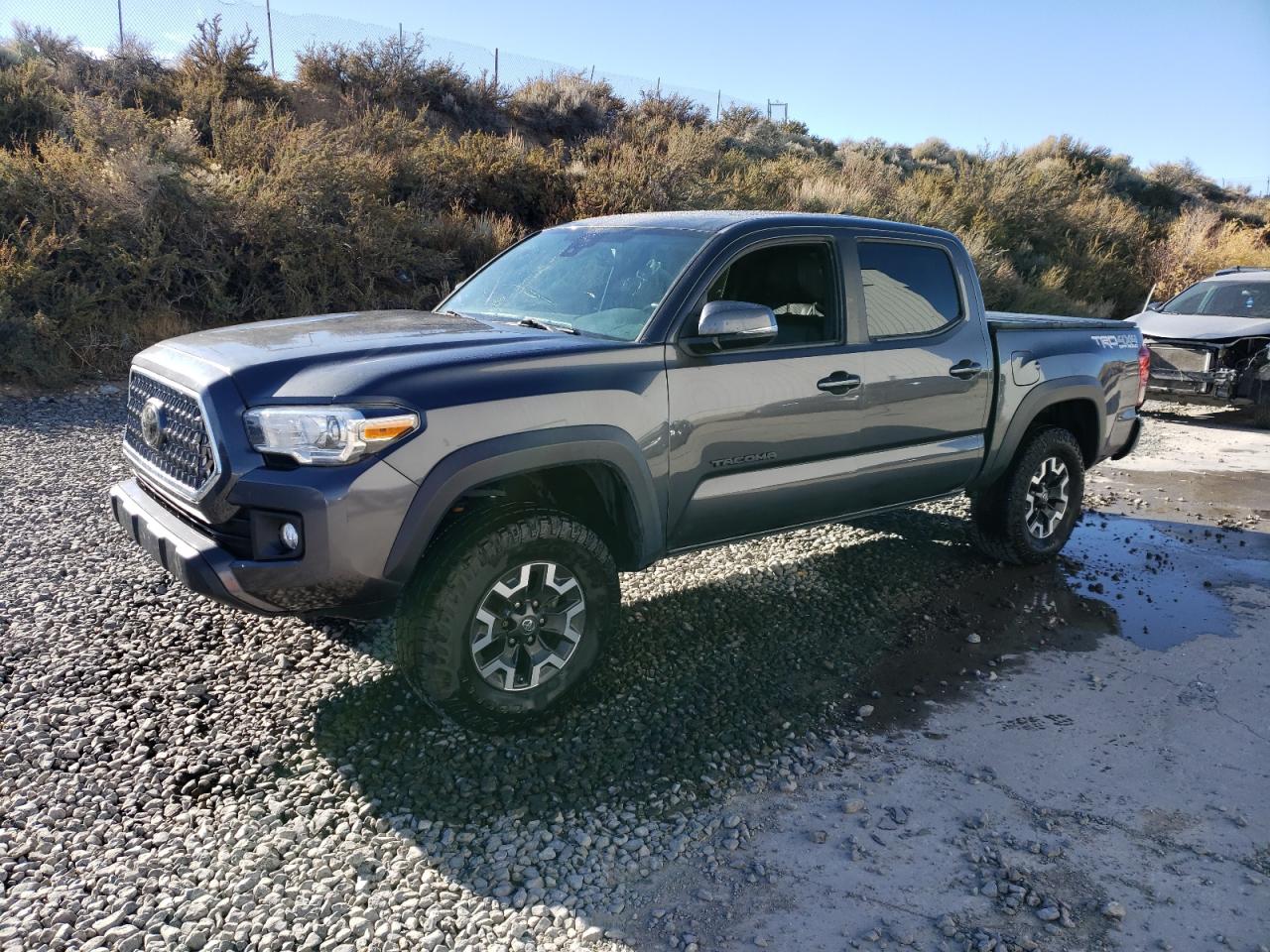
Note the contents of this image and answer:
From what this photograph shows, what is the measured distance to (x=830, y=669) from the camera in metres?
4.29

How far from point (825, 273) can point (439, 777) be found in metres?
2.88

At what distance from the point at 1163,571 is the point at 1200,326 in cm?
641

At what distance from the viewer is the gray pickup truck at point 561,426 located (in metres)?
3.12

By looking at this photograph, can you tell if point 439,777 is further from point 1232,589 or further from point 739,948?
point 1232,589

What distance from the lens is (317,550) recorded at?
9.96 feet

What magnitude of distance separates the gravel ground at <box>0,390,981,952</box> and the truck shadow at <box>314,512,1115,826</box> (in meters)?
0.01

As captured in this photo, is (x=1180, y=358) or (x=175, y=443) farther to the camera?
(x=1180, y=358)

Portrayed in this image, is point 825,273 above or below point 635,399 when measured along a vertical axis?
above

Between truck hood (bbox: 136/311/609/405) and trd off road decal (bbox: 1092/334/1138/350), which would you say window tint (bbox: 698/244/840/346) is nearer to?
truck hood (bbox: 136/311/609/405)

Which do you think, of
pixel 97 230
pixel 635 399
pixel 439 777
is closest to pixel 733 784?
pixel 439 777

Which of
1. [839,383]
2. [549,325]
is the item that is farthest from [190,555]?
[839,383]

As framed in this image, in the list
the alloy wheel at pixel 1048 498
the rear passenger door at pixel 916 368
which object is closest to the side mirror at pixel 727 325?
the rear passenger door at pixel 916 368

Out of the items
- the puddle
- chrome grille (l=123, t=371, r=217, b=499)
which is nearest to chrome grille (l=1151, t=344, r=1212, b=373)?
the puddle

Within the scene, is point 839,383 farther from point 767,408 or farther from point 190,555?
point 190,555
